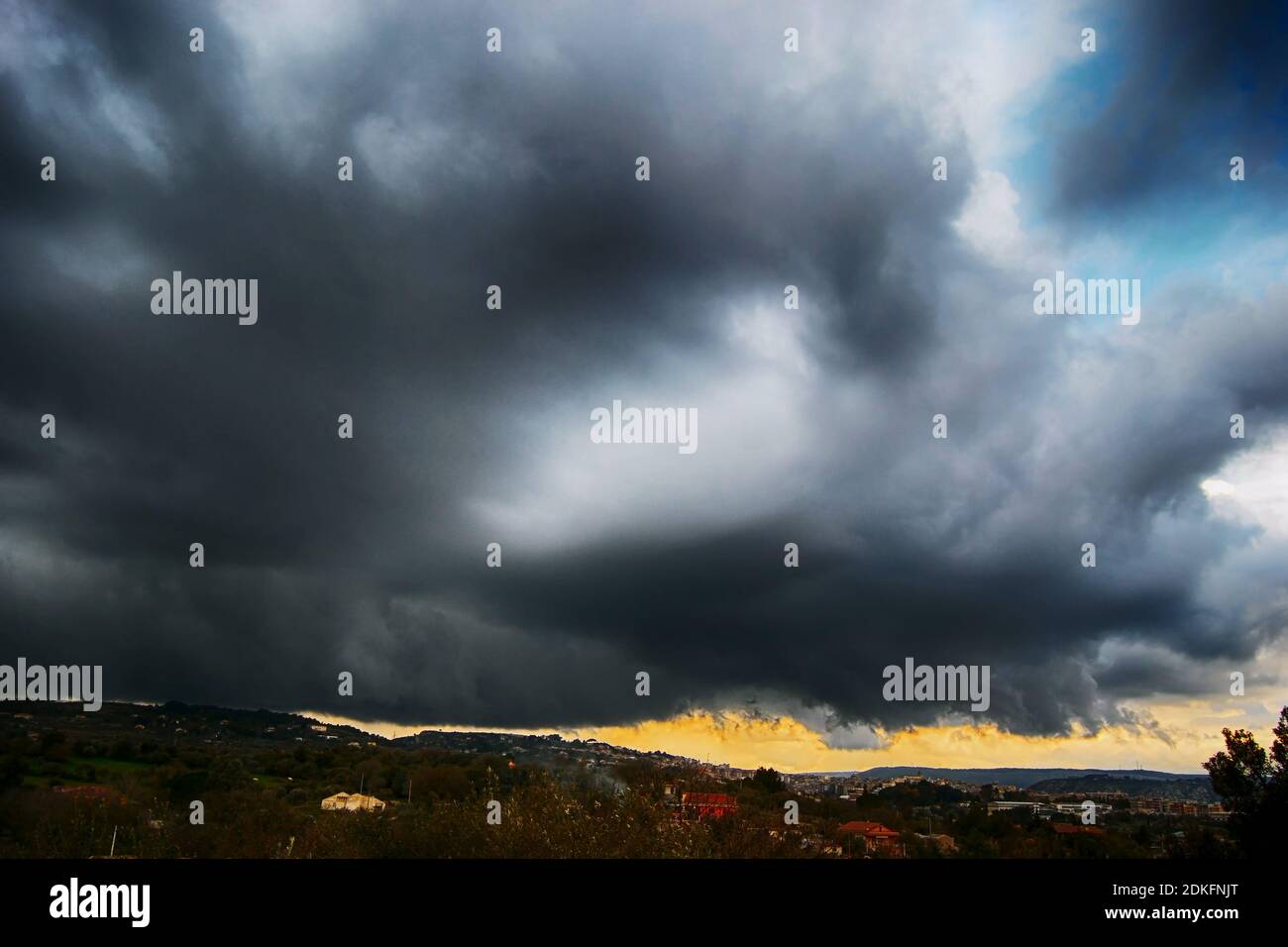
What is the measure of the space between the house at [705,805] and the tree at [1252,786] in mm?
19527

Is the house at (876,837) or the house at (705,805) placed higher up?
the house at (705,805)

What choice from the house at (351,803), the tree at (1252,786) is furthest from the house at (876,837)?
the house at (351,803)

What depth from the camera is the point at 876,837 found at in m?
39.9

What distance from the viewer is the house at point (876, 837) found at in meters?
37.0

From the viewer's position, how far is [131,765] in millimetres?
53250

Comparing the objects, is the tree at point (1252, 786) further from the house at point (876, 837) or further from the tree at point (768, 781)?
the tree at point (768, 781)

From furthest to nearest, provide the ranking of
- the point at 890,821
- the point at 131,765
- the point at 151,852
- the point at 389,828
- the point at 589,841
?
1. the point at 131,765
2. the point at 890,821
3. the point at 151,852
4. the point at 389,828
5. the point at 589,841

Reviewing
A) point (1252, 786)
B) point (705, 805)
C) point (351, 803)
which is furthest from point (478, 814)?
point (1252, 786)

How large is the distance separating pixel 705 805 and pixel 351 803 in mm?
16474

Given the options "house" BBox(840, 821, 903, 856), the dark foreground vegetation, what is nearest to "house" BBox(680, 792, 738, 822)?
the dark foreground vegetation

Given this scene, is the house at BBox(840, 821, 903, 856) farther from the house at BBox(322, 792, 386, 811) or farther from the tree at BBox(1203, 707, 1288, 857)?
the house at BBox(322, 792, 386, 811)
